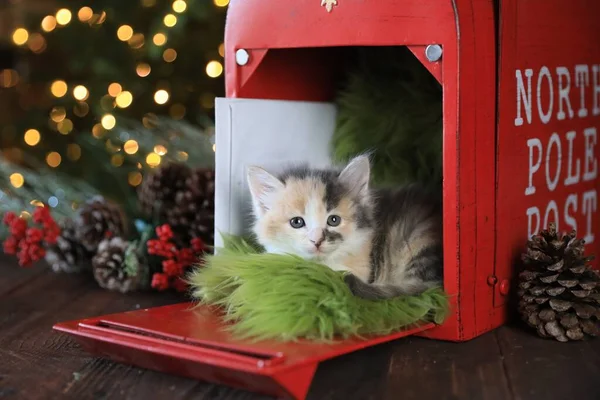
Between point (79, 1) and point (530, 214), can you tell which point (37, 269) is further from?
point (530, 214)

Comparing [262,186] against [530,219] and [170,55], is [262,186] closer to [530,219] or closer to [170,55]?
[530,219]

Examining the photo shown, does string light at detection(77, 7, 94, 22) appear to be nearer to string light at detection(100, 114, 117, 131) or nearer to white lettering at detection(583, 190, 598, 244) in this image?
string light at detection(100, 114, 117, 131)

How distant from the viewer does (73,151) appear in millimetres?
2455

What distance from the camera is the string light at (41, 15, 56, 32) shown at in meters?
2.16

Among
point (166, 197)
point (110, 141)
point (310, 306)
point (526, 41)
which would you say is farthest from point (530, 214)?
point (110, 141)

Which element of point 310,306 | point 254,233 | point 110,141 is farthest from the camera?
point 110,141

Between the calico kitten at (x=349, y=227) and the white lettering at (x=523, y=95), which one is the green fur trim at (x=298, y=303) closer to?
the calico kitten at (x=349, y=227)

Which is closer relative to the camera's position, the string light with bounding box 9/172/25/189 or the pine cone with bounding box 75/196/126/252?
the pine cone with bounding box 75/196/126/252

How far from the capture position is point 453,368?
1.14 meters

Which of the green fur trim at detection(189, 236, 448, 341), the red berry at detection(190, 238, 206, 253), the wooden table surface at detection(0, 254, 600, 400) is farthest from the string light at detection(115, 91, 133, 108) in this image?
the green fur trim at detection(189, 236, 448, 341)

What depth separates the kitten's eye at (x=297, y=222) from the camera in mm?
1270

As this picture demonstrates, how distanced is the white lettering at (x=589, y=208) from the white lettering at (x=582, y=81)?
16 centimetres

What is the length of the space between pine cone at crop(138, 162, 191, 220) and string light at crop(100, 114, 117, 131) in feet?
1.37

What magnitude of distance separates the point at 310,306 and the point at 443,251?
0.25m
